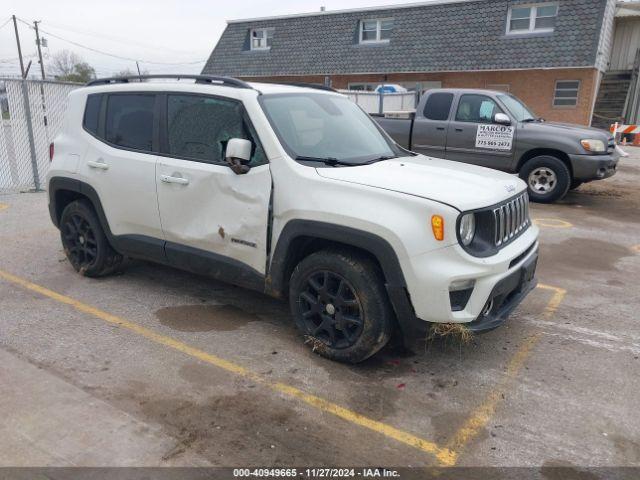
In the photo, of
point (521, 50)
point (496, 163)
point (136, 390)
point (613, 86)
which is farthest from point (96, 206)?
point (613, 86)

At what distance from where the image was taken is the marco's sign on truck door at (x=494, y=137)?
9.30 metres

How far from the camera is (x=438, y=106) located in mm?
10047

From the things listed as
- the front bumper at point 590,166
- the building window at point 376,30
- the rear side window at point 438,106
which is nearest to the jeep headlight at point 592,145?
the front bumper at point 590,166

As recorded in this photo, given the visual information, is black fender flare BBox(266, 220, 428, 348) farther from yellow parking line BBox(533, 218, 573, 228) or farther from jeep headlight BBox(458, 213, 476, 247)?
yellow parking line BBox(533, 218, 573, 228)

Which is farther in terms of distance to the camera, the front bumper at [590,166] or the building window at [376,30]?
the building window at [376,30]

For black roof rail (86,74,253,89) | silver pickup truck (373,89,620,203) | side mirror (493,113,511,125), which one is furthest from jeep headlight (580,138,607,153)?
black roof rail (86,74,253,89)

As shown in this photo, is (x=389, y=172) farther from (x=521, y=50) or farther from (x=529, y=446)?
(x=521, y=50)

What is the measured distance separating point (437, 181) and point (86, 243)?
354 centimetres

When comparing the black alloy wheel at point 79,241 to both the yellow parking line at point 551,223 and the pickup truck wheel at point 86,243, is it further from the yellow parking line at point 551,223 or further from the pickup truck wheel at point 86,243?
the yellow parking line at point 551,223

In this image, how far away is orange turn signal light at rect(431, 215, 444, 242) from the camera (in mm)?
3104

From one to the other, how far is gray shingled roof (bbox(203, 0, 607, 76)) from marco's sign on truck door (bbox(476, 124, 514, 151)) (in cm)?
1076

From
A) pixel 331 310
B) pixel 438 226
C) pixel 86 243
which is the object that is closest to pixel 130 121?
pixel 86 243

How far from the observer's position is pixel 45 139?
9.63m

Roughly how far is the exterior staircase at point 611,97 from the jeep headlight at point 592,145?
14.2 meters
